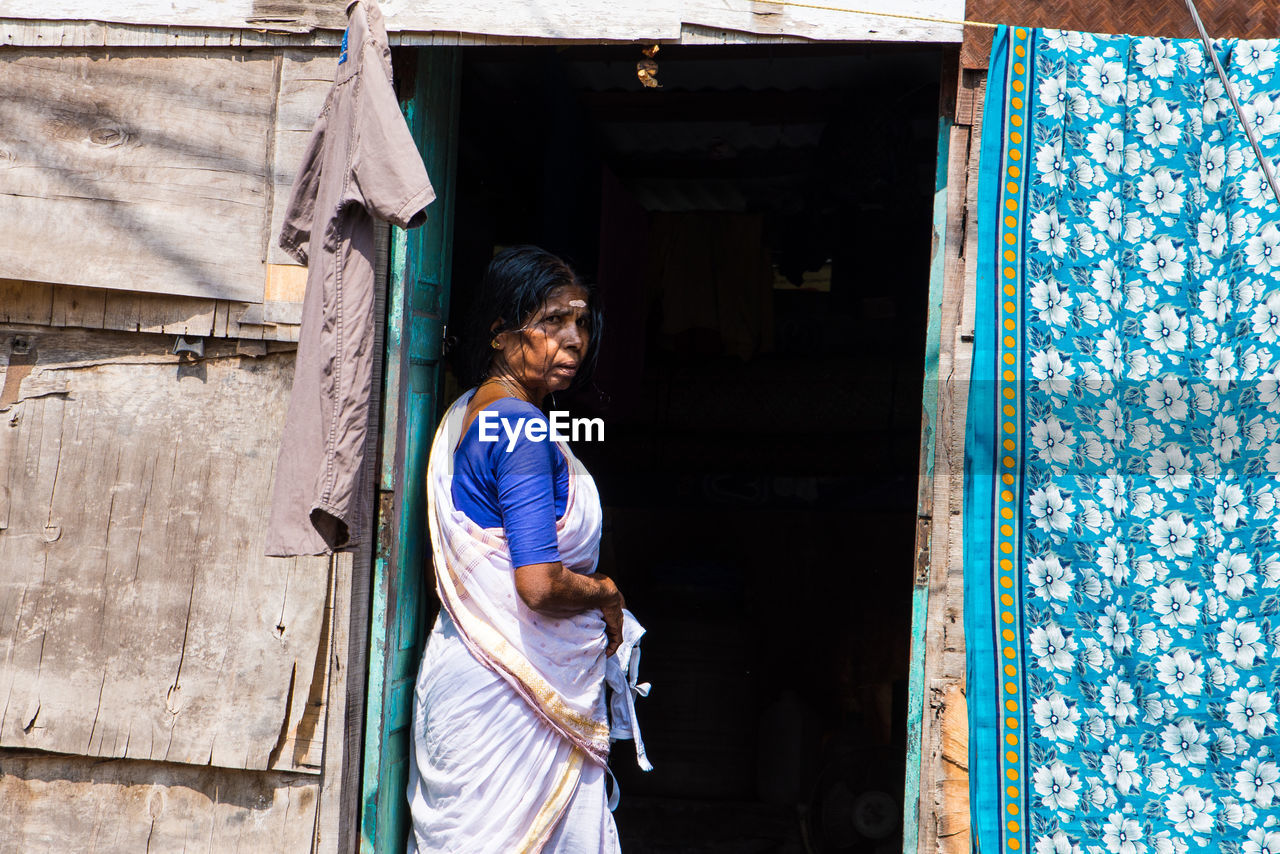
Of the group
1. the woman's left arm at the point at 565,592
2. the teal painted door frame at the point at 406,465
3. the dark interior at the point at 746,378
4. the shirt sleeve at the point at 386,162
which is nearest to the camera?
the shirt sleeve at the point at 386,162

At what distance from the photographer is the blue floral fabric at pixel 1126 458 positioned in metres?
2.31

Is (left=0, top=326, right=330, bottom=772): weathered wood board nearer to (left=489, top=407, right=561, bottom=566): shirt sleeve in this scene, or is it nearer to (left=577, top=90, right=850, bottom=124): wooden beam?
(left=489, top=407, right=561, bottom=566): shirt sleeve

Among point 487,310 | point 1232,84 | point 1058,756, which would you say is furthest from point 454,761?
point 1232,84

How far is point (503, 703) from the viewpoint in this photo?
2.41 metres

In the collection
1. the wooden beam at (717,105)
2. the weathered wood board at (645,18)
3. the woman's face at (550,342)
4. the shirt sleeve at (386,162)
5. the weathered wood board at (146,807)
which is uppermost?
the wooden beam at (717,105)

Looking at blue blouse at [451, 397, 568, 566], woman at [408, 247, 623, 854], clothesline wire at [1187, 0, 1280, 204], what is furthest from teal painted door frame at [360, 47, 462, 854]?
clothesline wire at [1187, 0, 1280, 204]

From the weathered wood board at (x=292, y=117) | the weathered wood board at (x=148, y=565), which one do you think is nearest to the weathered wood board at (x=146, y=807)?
the weathered wood board at (x=148, y=565)

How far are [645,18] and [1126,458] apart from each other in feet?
5.26

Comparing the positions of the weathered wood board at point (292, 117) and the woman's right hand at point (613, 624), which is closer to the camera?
the woman's right hand at point (613, 624)

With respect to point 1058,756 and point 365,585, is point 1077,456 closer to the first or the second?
point 1058,756

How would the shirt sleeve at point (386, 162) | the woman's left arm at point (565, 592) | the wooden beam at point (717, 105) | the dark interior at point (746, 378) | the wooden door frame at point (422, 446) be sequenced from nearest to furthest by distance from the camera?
1. the shirt sleeve at point (386, 162)
2. the woman's left arm at point (565, 592)
3. the wooden door frame at point (422, 446)
4. the dark interior at point (746, 378)
5. the wooden beam at point (717, 105)

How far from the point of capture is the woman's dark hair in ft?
8.27

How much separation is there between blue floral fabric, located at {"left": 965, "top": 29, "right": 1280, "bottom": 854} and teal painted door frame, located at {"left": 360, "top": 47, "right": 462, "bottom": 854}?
4.76ft

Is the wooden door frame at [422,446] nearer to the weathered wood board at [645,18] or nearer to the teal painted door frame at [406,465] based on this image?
the teal painted door frame at [406,465]
